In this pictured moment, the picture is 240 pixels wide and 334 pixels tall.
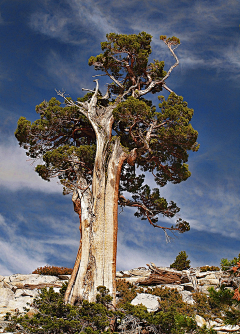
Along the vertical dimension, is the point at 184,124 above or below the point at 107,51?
below

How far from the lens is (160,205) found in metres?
14.5

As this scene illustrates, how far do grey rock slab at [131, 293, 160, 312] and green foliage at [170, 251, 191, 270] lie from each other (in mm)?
8530

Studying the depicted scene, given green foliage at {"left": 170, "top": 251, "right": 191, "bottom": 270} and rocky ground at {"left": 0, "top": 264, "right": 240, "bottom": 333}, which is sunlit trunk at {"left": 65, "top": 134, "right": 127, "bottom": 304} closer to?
rocky ground at {"left": 0, "top": 264, "right": 240, "bottom": 333}

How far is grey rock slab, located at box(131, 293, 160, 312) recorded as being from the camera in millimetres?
10883

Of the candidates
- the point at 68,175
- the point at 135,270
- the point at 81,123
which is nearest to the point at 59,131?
the point at 81,123

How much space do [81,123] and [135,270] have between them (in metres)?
11.4

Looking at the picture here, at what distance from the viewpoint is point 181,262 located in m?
20.3

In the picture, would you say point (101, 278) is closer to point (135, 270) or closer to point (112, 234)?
point (112, 234)

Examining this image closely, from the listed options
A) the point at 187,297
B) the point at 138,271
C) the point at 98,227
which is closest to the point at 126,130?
the point at 98,227

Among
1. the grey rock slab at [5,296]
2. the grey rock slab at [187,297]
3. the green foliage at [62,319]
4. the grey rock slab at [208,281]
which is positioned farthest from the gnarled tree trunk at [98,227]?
the grey rock slab at [208,281]

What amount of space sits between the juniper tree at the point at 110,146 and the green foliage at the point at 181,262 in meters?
6.70

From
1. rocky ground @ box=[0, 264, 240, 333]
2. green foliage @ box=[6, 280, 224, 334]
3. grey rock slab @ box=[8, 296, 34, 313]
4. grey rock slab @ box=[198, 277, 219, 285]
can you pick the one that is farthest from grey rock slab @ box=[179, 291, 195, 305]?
grey rock slab @ box=[8, 296, 34, 313]

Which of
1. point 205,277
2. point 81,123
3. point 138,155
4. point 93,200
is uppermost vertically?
point 81,123

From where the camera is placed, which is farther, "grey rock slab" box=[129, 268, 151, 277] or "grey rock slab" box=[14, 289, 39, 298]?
"grey rock slab" box=[129, 268, 151, 277]
